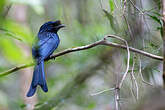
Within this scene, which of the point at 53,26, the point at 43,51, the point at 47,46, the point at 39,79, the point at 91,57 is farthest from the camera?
the point at 91,57

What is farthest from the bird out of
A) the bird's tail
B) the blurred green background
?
the blurred green background

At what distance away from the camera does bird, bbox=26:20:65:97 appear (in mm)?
3301

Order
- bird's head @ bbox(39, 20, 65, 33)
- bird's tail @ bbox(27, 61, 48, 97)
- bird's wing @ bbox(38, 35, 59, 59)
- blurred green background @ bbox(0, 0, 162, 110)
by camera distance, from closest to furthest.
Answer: blurred green background @ bbox(0, 0, 162, 110)
bird's tail @ bbox(27, 61, 48, 97)
bird's wing @ bbox(38, 35, 59, 59)
bird's head @ bbox(39, 20, 65, 33)

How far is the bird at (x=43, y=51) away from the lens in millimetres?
3301

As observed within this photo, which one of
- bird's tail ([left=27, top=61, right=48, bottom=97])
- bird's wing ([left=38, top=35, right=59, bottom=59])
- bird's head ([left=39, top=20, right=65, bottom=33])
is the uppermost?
bird's head ([left=39, top=20, right=65, bottom=33])

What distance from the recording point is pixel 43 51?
4004mm

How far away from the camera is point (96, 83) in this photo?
595cm

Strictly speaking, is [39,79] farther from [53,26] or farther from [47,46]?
[53,26]

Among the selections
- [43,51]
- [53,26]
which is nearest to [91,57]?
[53,26]

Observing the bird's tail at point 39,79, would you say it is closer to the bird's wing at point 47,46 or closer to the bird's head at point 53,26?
the bird's wing at point 47,46

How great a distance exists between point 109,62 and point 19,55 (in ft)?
12.0

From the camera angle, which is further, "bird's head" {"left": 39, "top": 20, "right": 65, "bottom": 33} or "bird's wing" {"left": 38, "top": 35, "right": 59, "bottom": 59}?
"bird's head" {"left": 39, "top": 20, "right": 65, "bottom": 33}

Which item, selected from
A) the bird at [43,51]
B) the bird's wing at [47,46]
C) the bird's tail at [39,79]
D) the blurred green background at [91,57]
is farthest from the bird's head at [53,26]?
the bird's tail at [39,79]

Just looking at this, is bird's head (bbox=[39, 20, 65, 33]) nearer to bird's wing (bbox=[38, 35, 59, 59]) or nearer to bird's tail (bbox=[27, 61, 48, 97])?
bird's wing (bbox=[38, 35, 59, 59])
